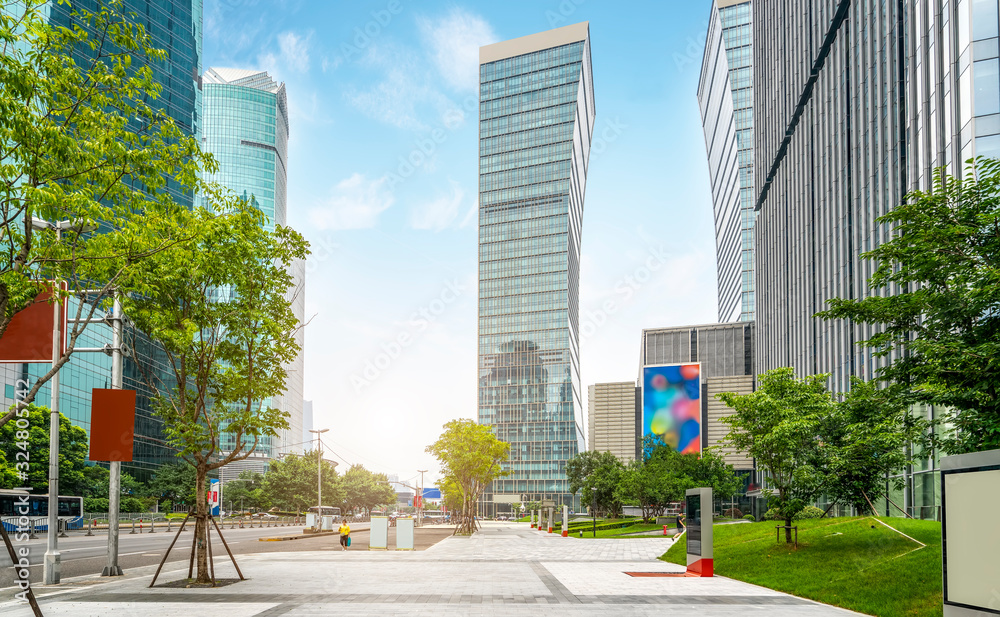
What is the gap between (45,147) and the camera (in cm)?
1064

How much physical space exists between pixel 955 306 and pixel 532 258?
530 ft

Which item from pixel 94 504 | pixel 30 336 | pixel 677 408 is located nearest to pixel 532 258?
pixel 677 408

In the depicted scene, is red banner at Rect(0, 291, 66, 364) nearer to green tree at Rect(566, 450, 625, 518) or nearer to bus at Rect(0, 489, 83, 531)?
bus at Rect(0, 489, 83, 531)

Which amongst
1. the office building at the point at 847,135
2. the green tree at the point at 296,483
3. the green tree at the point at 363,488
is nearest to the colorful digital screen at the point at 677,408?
the green tree at the point at 363,488

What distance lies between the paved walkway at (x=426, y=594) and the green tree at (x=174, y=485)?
73983 mm

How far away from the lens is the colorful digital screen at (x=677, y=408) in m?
148

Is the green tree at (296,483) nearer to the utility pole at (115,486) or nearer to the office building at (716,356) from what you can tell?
the office building at (716,356)

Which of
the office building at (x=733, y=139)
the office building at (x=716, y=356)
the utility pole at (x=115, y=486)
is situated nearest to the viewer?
the utility pole at (x=115, y=486)

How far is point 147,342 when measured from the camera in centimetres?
9219

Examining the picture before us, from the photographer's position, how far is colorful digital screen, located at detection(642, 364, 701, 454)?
5822 inches

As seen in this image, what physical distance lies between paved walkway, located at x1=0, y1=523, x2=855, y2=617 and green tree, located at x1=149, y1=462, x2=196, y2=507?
74.0 m

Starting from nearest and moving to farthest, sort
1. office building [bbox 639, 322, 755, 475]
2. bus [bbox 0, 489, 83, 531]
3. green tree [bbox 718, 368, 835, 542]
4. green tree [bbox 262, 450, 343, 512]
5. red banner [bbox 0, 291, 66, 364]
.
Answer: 1. red banner [bbox 0, 291, 66, 364]
2. green tree [bbox 718, 368, 835, 542]
3. bus [bbox 0, 489, 83, 531]
4. green tree [bbox 262, 450, 343, 512]
5. office building [bbox 639, 322, 755, 475]

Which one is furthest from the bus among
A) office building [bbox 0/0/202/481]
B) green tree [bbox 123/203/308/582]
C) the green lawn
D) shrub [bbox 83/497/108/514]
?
the green lawn

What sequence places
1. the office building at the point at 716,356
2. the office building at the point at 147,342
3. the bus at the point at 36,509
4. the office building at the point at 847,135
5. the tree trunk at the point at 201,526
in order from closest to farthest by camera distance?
the tree trunk at the point at 201,526 < the office building at the point at 847,135 < the bus at the point at 36,509 < the office building at the point at 147,342 < the office building at the point at 716,356
